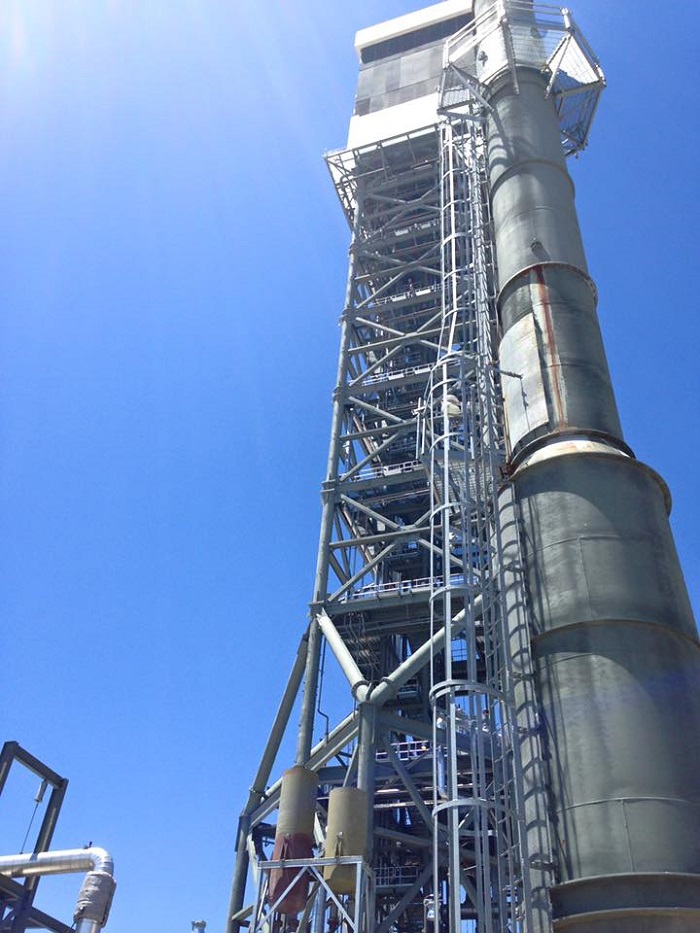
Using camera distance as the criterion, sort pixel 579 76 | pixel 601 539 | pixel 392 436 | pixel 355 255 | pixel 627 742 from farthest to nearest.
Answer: pixel 355 255, pixel 392 436, pixel 579 76, pixel 601 539, pixel 627 742

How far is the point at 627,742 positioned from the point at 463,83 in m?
20.6

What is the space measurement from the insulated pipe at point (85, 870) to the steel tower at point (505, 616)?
3932 mm

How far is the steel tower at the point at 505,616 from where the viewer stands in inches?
531

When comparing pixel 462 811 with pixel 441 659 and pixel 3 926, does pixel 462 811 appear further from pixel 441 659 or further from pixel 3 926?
pixel 3 926

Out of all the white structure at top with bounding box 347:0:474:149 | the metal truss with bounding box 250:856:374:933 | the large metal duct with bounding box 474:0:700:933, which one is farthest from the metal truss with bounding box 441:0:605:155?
the metal truss with bounding box 250:856:374:933

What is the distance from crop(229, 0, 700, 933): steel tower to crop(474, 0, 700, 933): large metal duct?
0.04 meters

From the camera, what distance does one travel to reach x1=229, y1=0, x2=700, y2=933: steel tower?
13500 mm

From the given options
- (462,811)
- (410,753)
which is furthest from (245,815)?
(462,811)

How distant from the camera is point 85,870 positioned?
22.4 m

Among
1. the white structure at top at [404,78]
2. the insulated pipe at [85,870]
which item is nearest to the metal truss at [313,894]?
the insulated pipe at [85,870]

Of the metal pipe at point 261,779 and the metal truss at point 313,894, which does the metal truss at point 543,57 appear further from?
the metal truss at point 313,894

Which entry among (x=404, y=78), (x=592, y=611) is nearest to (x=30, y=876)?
(x=592, y=611)

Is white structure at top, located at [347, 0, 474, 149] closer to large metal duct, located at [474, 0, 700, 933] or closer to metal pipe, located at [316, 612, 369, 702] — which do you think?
large metal duct, located at [474, 0, 700, 933]

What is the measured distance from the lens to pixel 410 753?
2488 cm
